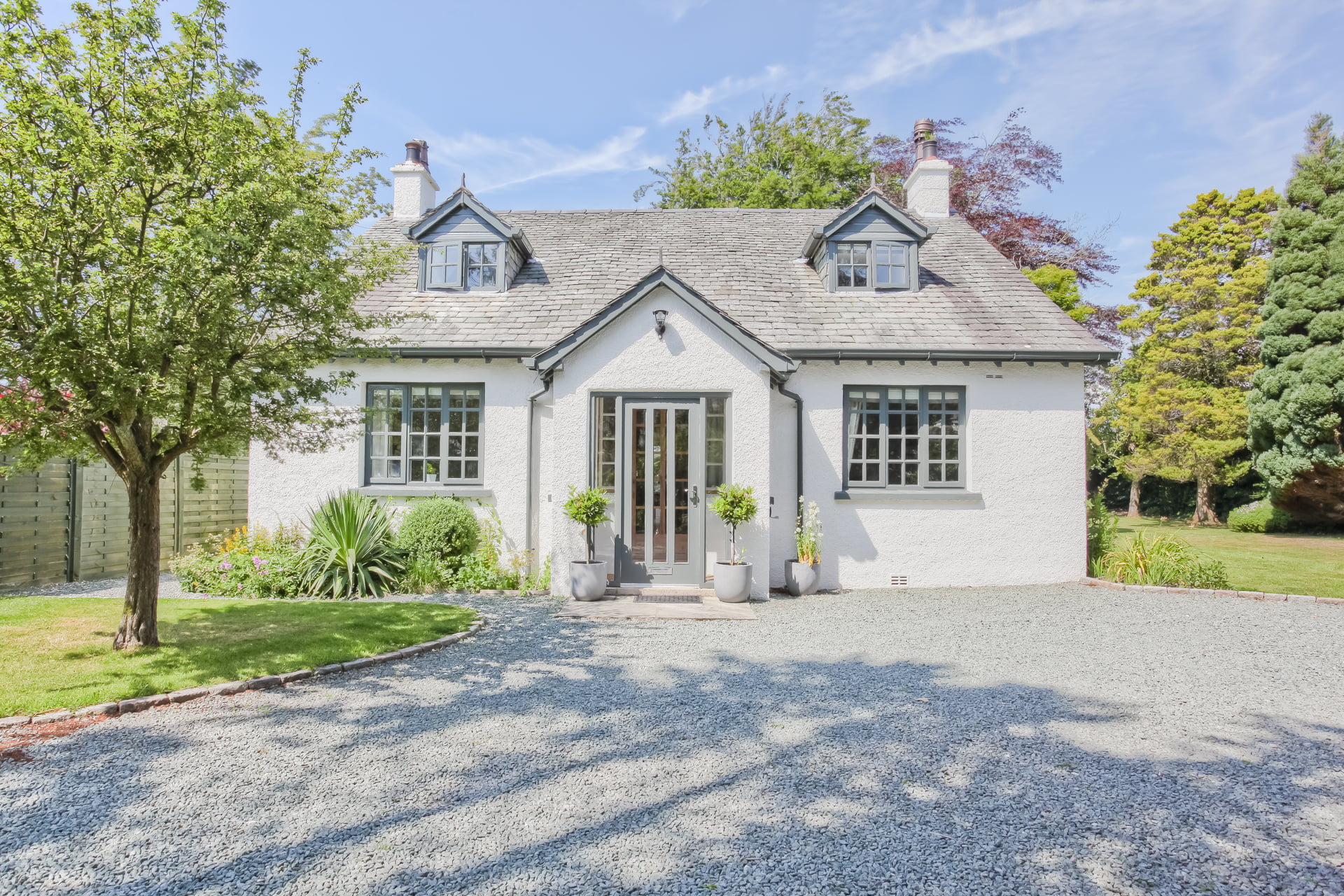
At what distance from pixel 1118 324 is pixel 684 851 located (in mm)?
27664

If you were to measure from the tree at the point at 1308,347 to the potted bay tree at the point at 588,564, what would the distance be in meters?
Answer: 20.0

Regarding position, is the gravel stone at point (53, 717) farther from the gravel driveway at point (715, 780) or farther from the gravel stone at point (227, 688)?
the gravel stone at point (227, 688)

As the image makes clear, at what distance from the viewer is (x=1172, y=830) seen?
133 inches

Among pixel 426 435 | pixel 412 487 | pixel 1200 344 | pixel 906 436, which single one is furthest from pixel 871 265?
pixel 1200 344

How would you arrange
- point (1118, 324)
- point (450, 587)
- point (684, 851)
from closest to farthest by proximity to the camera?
point (684, 851) < point (450, 587) < point (1118, 324)

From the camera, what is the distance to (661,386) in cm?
1005

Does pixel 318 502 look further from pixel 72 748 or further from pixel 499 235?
pixel 72 748

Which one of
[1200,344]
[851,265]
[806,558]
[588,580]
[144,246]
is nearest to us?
[144,246]

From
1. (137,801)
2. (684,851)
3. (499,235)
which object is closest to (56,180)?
(137,801)

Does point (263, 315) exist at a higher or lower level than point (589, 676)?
higher

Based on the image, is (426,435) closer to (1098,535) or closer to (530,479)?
(530,479)

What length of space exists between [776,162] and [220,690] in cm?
2427

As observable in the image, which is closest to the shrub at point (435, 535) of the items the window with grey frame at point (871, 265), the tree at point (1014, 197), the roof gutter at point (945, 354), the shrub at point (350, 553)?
the shrub at point (350, 553)

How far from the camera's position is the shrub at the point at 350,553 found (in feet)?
31.8
